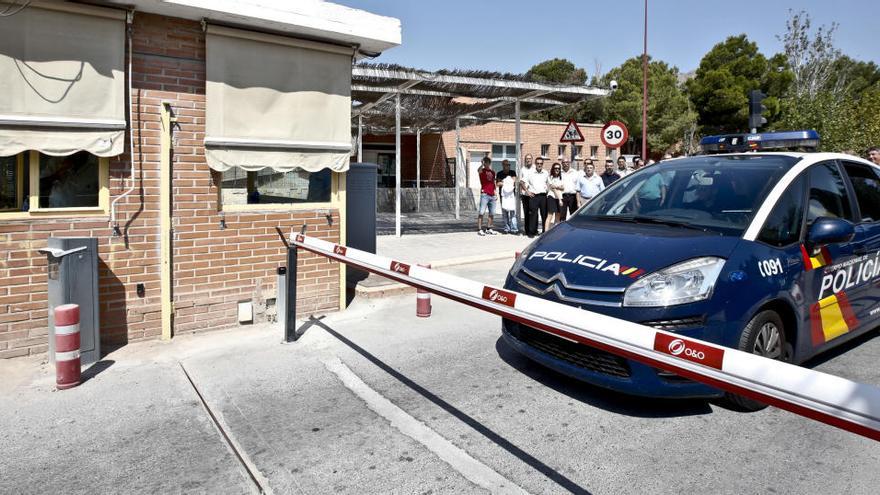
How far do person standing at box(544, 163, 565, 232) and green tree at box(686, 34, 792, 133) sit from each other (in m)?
29.9

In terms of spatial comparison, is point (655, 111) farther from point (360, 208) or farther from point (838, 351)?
point (838, 351)

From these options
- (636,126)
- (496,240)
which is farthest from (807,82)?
(496,240)

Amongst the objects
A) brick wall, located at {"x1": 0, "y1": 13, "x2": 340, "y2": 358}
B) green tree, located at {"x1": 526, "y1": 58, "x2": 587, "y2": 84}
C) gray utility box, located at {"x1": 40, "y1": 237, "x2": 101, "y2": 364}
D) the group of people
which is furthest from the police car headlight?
green tree, located at {"x1": 526, "y1": 58, "x2": 587, "y2": 84}

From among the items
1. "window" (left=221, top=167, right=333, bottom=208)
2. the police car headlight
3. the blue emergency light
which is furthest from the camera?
the blue emergency light

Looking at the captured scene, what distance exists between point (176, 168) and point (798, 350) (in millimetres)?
5430

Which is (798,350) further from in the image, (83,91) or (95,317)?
(83,91)

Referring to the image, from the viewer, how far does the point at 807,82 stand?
34.6m

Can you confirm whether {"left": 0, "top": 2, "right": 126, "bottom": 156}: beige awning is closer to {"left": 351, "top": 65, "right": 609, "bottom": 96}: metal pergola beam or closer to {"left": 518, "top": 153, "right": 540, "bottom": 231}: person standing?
{"left": 351, "top": 65, "right": 609, "bottom": 96}: metal pergola beam

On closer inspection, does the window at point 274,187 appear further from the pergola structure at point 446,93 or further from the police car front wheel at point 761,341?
the pergola structure at point 446,93

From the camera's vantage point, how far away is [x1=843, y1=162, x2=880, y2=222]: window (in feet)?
15.7

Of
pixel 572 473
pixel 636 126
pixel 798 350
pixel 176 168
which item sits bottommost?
pixel 572 473

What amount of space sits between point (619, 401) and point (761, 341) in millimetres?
963

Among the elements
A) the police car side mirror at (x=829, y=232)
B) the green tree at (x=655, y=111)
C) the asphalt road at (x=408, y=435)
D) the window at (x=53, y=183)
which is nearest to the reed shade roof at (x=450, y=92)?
the window at (x=53, y=183)

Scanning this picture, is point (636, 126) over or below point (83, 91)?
over
